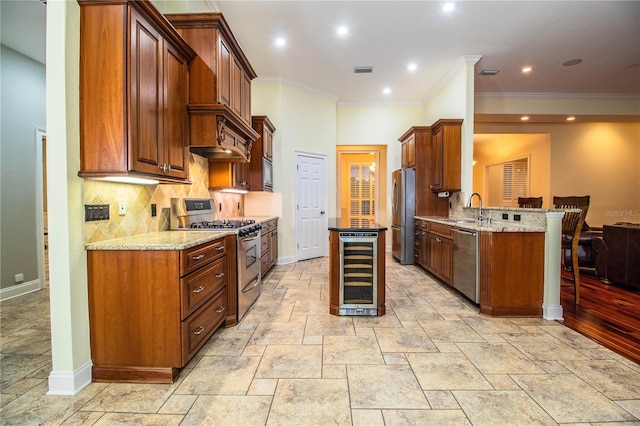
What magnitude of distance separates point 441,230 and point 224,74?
11.2ft

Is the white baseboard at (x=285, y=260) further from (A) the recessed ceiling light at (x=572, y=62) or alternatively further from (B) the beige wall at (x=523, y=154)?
(B) the beige wall at (x=523, y=154)

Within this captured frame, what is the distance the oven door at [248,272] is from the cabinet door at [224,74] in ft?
4.56

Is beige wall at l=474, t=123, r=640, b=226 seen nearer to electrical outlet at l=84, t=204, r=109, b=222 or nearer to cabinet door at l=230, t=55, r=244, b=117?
cabinet door at l=230, t=55, r=244, b=117

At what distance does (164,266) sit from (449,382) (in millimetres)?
2001

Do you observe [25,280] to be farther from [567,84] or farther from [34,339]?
[567,84]

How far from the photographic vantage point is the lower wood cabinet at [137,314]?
6.22ft

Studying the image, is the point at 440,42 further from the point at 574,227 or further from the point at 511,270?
the point at 511,270

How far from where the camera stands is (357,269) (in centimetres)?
Result: 309

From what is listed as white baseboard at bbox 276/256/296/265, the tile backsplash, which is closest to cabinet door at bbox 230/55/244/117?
the tile backsplash

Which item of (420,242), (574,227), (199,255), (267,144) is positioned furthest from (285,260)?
(574,227)

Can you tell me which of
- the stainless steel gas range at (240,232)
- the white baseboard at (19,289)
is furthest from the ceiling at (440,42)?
the white baseboard at (19,289)

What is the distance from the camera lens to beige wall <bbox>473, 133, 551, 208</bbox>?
24.1 ft

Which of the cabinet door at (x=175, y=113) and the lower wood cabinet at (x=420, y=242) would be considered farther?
the lower wood cabinet at (x=420, y=242)

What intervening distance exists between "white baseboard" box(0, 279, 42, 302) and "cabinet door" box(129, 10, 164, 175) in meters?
3.18
